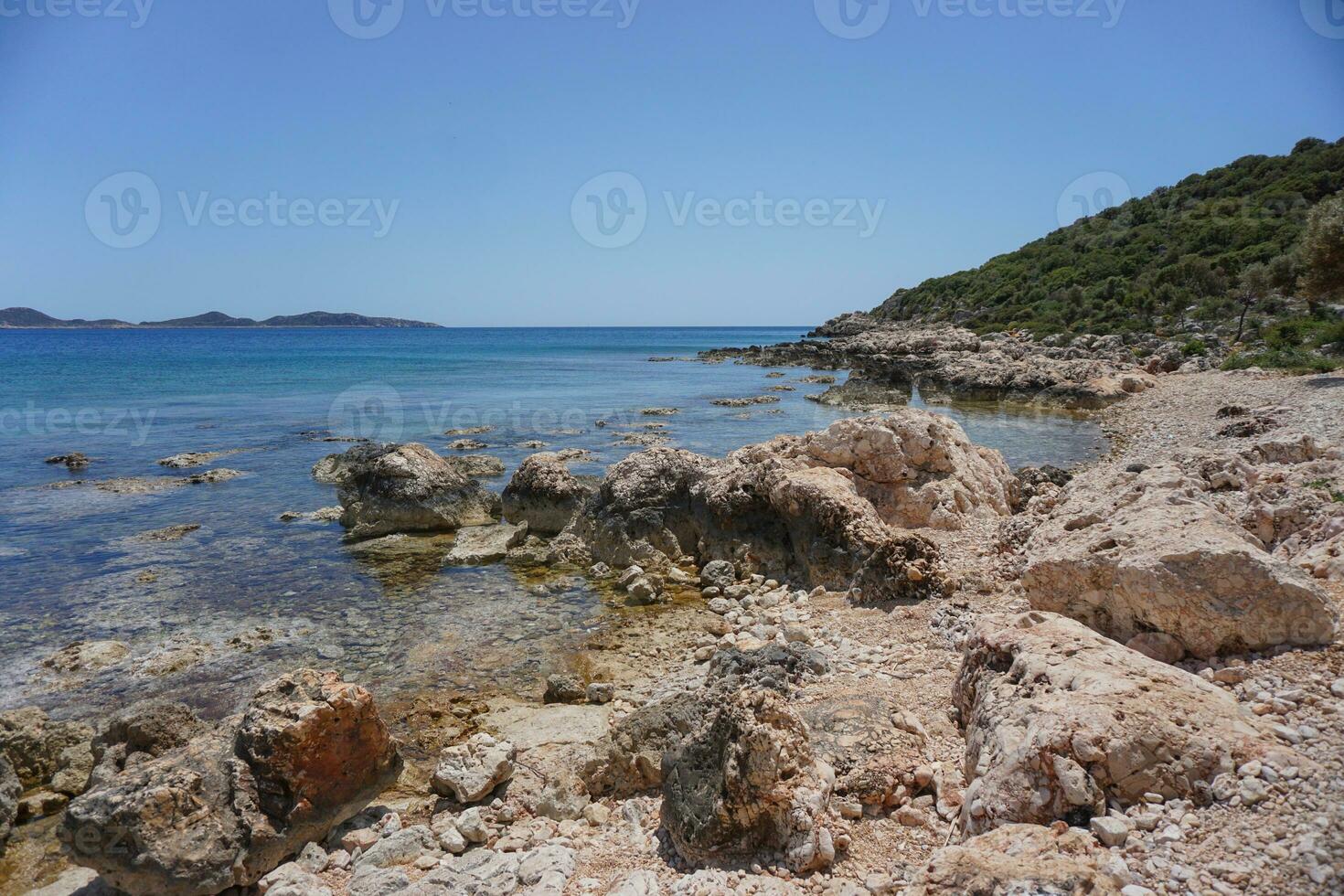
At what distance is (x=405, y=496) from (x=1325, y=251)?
106 feet

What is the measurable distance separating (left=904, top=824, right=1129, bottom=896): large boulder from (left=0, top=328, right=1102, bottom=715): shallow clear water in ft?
21.0

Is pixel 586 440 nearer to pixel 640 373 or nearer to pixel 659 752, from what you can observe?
pixel 659 752

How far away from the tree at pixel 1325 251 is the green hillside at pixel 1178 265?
1.68ft

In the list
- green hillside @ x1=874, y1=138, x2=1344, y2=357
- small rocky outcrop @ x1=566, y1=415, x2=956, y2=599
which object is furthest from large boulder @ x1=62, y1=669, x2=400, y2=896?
green hillside @ x1=874, y1=138, x2=1344, y2=357

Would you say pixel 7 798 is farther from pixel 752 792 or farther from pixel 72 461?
pixel 72 461

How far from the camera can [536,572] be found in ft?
44.8

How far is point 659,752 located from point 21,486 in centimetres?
2412

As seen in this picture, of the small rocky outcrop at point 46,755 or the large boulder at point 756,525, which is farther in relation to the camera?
the large boulder at point 756,525

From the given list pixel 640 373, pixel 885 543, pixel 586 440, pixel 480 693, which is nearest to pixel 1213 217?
pixel 640 373

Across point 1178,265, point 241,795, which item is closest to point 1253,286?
point 1178,265

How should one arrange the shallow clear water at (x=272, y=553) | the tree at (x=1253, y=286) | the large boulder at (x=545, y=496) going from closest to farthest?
the shallow clear water at (x=272, y=553), the large boulder at (x=545, y=496), the tree at (x=1253, y=286)
